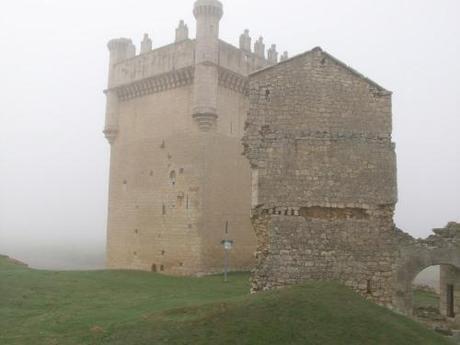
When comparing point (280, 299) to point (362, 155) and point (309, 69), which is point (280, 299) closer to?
point (362, 155)

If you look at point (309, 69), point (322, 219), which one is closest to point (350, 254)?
point (322, 219)

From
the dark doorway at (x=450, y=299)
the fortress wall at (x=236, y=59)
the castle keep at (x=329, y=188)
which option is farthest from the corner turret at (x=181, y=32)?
the dark doorway at (x=450, y=299)

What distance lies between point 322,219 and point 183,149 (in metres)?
12.9

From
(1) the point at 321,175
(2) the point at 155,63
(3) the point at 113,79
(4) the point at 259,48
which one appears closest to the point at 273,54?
(4) the point at 259,48

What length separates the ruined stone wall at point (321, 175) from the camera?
11789 mm

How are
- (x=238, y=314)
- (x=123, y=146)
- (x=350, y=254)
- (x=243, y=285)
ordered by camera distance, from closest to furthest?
(x=238, y=314) → (x=350, y=254) → (x=243, y=285) → (x=123, y=146)

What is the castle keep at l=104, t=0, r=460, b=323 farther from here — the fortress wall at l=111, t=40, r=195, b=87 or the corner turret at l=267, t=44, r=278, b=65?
the corner turret at l=267, t=44, r=278, b=65

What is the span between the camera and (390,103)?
1248cm

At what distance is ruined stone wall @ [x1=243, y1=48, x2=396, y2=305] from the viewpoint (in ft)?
38.7

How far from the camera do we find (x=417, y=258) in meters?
12.9

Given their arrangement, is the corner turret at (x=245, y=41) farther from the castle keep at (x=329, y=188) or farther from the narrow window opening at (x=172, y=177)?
the castle keep at (x=329, y=188)

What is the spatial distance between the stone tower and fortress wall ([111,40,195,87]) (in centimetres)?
6

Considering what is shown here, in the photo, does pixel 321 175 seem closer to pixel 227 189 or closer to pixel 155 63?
pixel 227 189

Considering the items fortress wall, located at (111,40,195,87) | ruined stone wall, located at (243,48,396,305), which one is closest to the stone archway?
ruined stone wall, located at (243,48,396,305)
